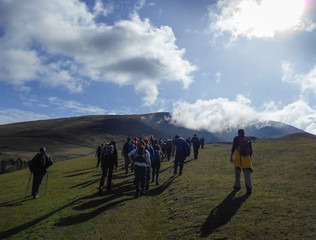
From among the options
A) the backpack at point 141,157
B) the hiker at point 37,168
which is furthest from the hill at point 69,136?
the backpack at point 141,157

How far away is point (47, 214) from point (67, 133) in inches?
5731

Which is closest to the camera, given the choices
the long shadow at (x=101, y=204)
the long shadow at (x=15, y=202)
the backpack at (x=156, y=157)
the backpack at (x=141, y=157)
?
the long shadow at (x=101, y=204)

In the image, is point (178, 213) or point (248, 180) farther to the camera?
point (248, 180)

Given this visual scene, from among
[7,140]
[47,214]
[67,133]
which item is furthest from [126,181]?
[67,133]

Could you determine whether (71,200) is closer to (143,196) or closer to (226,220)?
(143,196)

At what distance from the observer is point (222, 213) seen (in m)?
7.42

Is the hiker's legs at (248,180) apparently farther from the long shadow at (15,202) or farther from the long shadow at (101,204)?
the long shadow at (15,202)

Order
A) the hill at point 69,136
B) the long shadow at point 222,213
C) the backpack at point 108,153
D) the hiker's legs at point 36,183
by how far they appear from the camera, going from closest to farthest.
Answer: the long shadow at point 222,213 → the hiker's legs at point 36,183 → the backpack at point 108,153 → the hill at point 69,136

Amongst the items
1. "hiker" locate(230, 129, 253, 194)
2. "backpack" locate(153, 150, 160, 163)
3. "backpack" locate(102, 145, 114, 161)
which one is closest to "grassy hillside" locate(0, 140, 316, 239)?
"hiker" locate(230, 129, 253, 194)

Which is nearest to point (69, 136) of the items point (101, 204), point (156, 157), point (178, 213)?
point (156, 157)

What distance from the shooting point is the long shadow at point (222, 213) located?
6.53m

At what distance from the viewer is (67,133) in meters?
144

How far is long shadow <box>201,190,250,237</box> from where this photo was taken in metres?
6.53

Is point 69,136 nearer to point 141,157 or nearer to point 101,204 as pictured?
point 141,157
